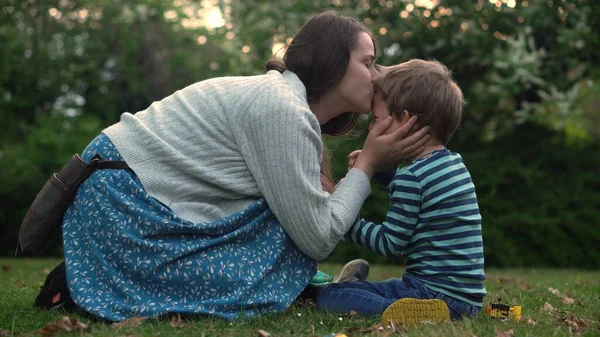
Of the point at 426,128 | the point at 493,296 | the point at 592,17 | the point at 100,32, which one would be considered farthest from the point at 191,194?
the point at 100,32

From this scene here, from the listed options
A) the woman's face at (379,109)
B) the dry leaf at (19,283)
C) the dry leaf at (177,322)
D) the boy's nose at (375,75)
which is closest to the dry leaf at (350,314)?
the dry leaf at (177,322)

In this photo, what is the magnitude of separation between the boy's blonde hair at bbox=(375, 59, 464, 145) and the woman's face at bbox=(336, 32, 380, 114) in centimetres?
15

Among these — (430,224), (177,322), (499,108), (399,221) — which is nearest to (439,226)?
(430,224)

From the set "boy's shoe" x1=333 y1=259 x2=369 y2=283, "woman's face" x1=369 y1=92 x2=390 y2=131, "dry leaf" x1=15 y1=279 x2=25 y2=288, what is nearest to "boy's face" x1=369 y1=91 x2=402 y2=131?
"woman's face" x1=369 y1=92 x2=390 y2=131

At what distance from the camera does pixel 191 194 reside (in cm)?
346

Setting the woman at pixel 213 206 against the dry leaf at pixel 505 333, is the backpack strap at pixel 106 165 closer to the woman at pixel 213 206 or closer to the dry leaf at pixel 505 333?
the woman at pixel 213 206

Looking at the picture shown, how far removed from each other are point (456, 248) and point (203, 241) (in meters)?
1.14

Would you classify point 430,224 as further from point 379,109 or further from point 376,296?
point 379,109

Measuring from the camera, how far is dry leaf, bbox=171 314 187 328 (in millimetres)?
3117

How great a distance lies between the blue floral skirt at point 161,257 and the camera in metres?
3.32

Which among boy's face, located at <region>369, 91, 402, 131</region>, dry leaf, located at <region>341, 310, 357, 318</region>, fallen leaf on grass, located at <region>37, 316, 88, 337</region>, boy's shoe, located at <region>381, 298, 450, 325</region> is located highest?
boy's face, located at <region>369, 91, 402, 131</region>

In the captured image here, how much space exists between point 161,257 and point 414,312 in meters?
1.11

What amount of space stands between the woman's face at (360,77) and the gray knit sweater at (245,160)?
0.30 m

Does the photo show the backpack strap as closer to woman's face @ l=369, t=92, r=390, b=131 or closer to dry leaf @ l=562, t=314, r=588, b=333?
woman's face @ l=369, t=92, r=390, b=131
